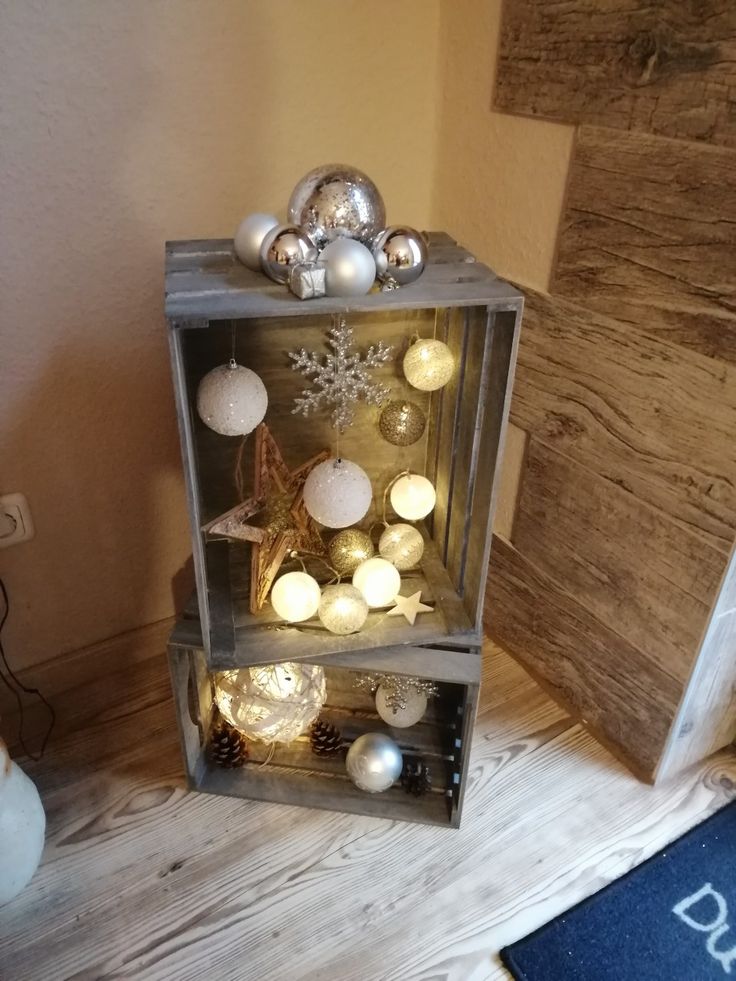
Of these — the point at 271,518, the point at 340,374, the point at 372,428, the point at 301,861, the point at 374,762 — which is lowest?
the point at 301,861

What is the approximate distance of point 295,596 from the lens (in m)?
1.03

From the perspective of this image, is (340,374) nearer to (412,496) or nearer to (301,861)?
(412,496)

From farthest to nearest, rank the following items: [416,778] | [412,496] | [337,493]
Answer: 1. [416,778]
2. [412,496]
3. [337,493]

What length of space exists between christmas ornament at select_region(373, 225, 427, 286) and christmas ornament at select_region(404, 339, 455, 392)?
13 centimetres

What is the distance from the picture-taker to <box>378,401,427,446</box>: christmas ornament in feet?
3.40

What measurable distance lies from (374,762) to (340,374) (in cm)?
58

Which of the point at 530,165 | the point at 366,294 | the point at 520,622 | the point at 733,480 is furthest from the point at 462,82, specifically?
the point at 520,622

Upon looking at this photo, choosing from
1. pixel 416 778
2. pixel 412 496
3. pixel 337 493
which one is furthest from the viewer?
pixel 416 778

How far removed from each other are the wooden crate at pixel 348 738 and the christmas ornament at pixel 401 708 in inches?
1.9

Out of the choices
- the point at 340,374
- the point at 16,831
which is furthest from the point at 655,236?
the point at 16,831

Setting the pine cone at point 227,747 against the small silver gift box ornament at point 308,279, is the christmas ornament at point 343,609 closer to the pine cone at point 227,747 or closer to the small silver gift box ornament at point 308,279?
the pine cone at point 227,747

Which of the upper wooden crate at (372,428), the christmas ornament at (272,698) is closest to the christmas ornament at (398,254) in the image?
the upper wooden crate at (372,428)

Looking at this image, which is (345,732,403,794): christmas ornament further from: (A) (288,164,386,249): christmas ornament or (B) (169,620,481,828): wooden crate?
(A) (288,164,386,249): christmas ornament

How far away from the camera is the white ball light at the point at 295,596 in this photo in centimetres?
103
